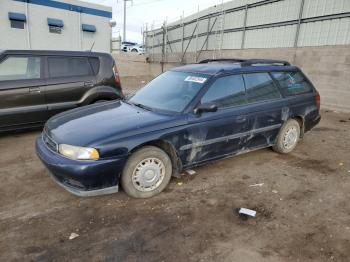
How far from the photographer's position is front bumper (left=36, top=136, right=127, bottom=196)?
319cm

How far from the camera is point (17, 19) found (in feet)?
59.0

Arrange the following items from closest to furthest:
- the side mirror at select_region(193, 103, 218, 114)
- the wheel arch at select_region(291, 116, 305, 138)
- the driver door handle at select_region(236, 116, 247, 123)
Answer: the side mirror at select_region(193, 103, 218, 114)
the driver door handle at select_region(236, 116, 247, 123)
the wheel arch at select_region(291, 116, 305, 138)

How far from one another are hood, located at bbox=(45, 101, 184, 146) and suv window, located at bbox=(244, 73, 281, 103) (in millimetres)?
1377

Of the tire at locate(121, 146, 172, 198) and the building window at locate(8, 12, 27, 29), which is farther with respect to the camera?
the building window at locate(8, 12, 27, 29)

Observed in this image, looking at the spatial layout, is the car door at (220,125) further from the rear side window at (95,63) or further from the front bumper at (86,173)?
the rear side window at (95,63)

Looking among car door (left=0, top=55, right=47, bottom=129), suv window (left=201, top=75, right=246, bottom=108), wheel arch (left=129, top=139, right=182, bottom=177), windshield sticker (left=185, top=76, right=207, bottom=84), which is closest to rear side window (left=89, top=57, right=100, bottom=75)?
car door (left=0, top=55, right=47, bottom=129)

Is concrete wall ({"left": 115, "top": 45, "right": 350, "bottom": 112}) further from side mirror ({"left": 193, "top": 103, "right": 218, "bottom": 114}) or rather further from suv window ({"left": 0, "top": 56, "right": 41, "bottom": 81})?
suv window ({"left": 0, "top": 56, "right": 41, "bottom": 81})

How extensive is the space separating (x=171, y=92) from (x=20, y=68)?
3.35 meters

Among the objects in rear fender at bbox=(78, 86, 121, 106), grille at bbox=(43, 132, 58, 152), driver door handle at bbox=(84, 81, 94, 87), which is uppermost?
driver door handle at bbox=(84, 81, 94, 87)

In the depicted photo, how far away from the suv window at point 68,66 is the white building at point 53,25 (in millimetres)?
14569

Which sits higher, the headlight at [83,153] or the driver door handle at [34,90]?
the driver door handle at [34,90]

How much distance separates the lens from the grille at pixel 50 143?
3.46 m

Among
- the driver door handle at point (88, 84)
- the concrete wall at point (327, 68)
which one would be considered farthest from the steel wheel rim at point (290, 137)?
the concrete wall at point (327, 68)

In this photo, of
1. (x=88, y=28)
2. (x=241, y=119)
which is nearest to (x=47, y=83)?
(x=241, y=119)
